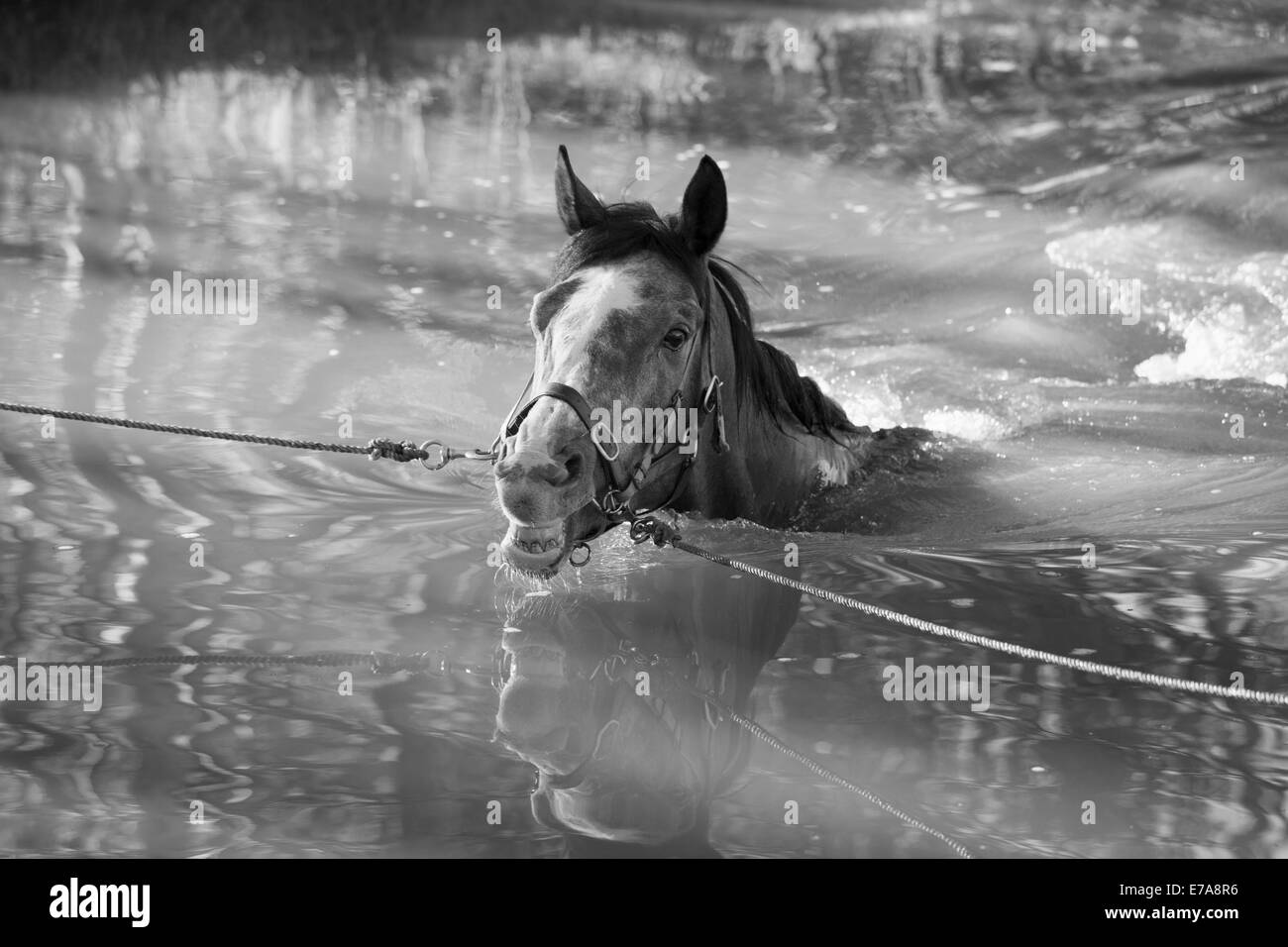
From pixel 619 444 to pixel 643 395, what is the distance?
0.16 m

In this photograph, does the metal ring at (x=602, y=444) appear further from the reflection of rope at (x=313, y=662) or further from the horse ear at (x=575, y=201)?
the horse ear at (x=575, y=201)

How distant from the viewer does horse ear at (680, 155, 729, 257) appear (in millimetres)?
3826

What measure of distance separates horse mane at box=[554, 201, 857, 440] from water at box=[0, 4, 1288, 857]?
0.43m

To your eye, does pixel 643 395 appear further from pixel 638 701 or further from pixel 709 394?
pixel 638 701

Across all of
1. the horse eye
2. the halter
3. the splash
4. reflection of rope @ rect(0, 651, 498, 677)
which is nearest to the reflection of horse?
reflection of rope @ rect(0, 651, 498, 677)

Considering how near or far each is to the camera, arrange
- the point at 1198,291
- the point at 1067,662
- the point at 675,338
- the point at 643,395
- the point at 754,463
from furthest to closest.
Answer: the point at 1198,291, the point at 754,463, the point at 675,338, the point at 643,395, the point at 1067,662

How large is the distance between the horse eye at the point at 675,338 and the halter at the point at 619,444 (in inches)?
1.7

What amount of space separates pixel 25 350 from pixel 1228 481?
5.24m

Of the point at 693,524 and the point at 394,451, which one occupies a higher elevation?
the point at 394,451

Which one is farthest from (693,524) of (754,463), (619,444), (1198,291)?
(1198,291)

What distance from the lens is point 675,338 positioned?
12.1 ft

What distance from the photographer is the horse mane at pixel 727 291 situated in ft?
12.5

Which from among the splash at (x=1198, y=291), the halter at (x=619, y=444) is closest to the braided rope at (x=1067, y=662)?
the halter at (x=619, y=444)
